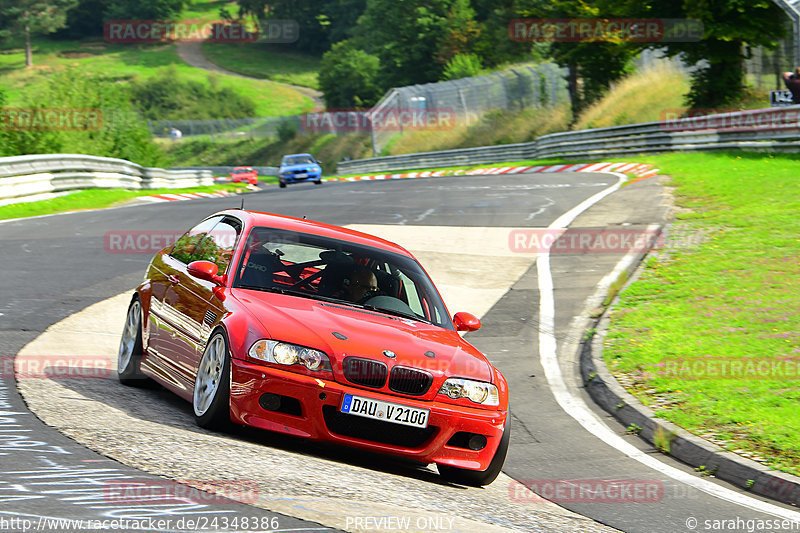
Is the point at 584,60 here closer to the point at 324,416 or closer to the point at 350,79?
the point at 324,416

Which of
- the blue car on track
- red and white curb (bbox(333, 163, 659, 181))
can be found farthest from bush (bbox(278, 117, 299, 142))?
red and white curb (bbox(333, 163, 659, 181))

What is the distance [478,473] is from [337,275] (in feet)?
6.14

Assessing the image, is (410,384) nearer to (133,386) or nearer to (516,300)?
(133,386)

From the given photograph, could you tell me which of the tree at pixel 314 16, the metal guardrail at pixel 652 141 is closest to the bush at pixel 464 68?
the metal guardrail at pixel 652 141

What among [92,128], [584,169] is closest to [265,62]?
[92,128]

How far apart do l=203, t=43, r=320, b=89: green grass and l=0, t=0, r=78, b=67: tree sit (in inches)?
944

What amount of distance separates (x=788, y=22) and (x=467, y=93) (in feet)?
77.5

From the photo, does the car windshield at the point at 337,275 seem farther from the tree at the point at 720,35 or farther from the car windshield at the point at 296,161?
the car windshield at the point at 296,161

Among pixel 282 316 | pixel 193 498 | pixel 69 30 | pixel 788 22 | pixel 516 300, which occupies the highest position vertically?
pixel 69 30

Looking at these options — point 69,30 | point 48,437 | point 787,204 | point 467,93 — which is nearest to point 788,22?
point 787,204

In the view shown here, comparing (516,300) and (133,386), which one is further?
(516,300)

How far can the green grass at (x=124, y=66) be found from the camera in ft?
380

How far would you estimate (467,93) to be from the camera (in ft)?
184

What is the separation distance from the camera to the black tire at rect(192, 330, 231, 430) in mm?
Result: 6230
